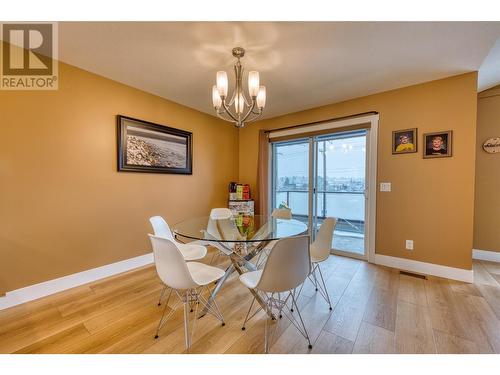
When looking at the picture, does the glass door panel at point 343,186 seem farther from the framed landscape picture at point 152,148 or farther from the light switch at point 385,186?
the framed landscape picture at point 152,148

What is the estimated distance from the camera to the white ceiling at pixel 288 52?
1.68 metres

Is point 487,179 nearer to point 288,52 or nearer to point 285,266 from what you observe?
point 288,52

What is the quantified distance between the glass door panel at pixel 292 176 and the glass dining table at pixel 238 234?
1.55 metres

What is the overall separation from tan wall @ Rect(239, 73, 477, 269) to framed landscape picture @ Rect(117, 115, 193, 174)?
159cm

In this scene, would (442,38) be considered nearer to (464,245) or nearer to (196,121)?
(464,245)

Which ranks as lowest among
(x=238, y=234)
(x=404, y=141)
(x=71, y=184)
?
(x=238, y=234)

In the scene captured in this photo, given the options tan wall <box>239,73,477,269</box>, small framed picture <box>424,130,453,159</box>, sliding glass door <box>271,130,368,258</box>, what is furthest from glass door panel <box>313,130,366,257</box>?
small framed picture <box>424,130,453,159</box>

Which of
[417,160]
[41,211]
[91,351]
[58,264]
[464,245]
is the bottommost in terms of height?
[91,351]

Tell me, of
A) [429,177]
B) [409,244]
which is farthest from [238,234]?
[429,177]

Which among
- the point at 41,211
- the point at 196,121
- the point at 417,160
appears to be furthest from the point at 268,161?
the point at 41,211

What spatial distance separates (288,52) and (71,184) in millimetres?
2663

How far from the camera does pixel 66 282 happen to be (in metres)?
2.25

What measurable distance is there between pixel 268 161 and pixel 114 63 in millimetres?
2701
